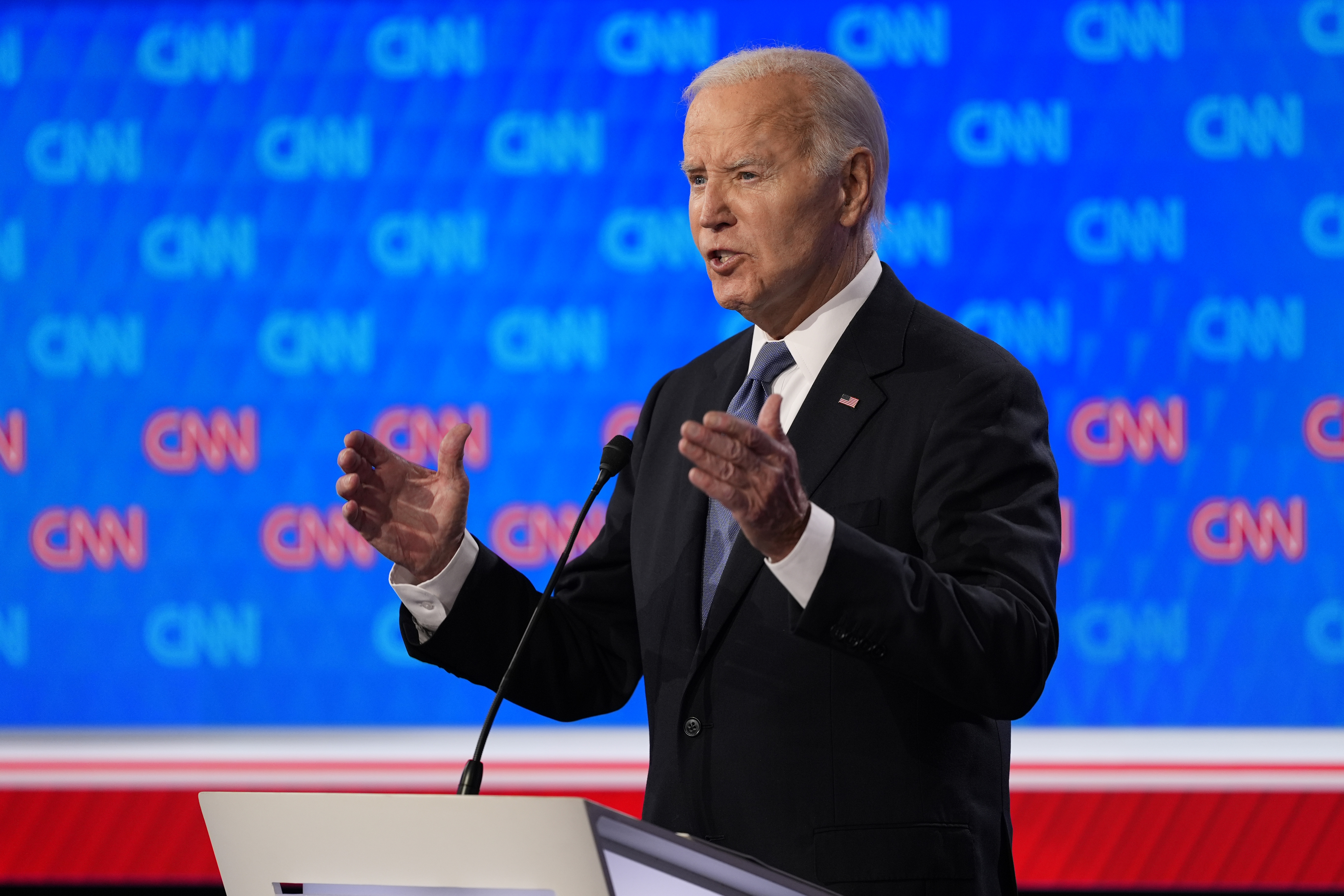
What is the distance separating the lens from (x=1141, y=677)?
291cm

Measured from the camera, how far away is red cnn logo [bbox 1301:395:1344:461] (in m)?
2.90

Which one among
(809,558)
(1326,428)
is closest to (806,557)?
(809,558)

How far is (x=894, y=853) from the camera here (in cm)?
134

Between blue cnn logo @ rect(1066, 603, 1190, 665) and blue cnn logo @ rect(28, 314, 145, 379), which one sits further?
blue cnn logo @ rect(28, 314, 145, 379)

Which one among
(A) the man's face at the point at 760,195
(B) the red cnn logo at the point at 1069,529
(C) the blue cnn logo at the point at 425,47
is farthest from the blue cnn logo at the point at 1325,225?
(C) the blue cnn logo at the point at 425,47

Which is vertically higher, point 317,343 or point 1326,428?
point 317,343

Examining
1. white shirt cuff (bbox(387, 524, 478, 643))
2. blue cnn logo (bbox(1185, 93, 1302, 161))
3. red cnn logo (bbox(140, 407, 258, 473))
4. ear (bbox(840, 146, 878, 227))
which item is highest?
blue cnn logo (bbox(1185, 93, 1302, 161))

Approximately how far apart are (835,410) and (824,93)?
Result: 0.40 meters

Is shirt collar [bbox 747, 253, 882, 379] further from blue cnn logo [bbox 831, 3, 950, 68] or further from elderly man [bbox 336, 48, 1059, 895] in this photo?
blue cnn logo [bbox 831, 3, 950, 68]

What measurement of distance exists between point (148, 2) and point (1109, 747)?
296 centimetres

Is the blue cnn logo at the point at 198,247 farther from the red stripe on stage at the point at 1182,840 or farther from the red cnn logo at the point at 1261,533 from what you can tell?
the red cnn logo at the point at 1261,533

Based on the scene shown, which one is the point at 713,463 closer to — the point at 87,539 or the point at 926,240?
the point at 926,240

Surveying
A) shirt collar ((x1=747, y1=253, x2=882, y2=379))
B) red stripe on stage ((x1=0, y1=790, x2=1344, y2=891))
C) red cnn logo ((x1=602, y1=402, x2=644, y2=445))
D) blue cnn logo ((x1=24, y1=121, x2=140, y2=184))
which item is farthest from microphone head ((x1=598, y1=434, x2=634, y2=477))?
blue cnn logo ((x1=24, y1=121, x2=140, y2=184))

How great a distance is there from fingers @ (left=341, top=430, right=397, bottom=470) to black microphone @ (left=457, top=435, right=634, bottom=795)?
22 centimetres
